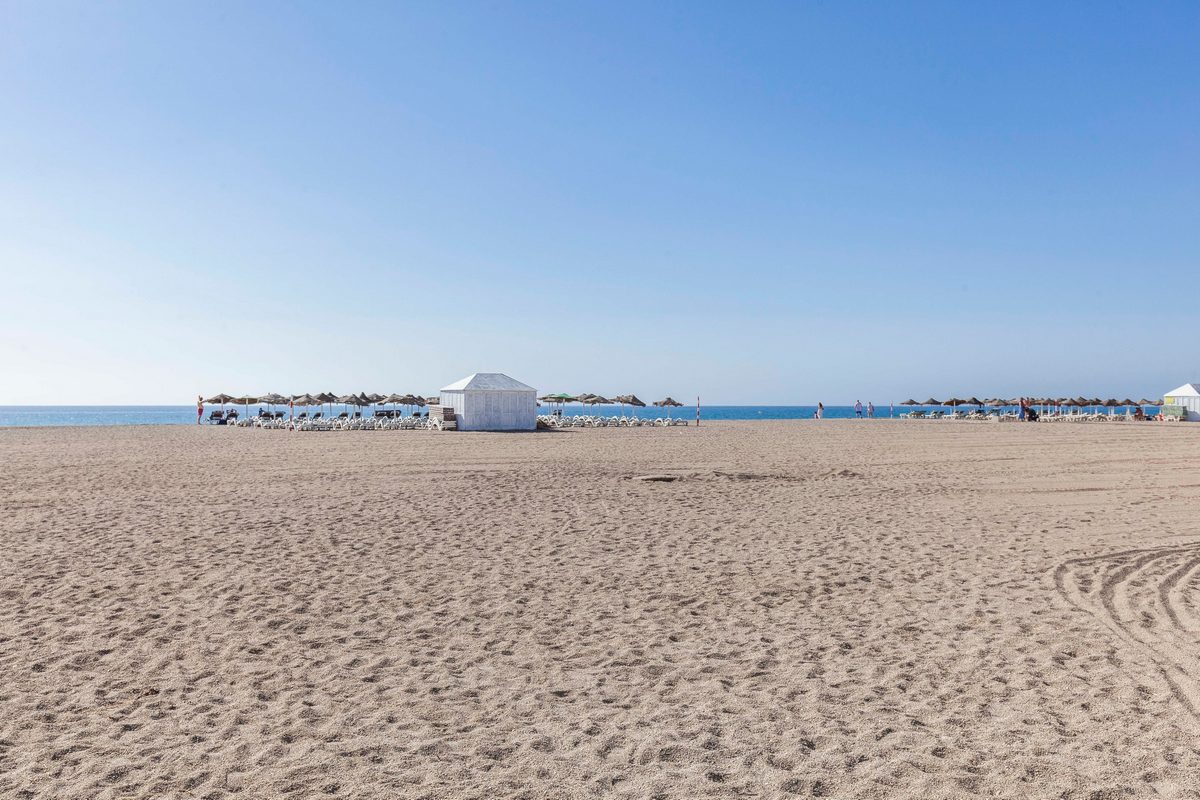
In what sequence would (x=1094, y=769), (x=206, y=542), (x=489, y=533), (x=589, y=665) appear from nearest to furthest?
(x=1094, y=769)
(x=589, y=665)
(x=206, y=542)
(x=489, y=533)

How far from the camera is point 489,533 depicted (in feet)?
30.1

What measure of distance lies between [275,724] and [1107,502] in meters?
12.1

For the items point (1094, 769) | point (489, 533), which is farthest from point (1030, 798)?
point (489, 533)

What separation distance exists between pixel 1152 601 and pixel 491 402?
29.3 m

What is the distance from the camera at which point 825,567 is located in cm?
757

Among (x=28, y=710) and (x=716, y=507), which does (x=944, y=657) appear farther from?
(x=716, y=507)

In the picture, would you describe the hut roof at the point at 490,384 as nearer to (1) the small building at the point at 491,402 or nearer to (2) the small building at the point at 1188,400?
(1) the small building at the point at 491,402

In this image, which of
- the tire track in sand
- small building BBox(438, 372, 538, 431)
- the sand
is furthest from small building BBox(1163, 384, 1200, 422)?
the tire track in sand

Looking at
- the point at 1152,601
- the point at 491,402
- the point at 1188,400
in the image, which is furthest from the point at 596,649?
the point at 1188,400

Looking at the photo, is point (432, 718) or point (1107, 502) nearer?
point (432, 718)

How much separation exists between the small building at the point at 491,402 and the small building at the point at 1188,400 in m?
42.2

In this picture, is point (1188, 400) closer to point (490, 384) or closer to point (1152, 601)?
point (490, 384)

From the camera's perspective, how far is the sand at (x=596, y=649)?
11.8 ft

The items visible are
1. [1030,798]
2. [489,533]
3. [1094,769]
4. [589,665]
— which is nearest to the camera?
[1030,798]
